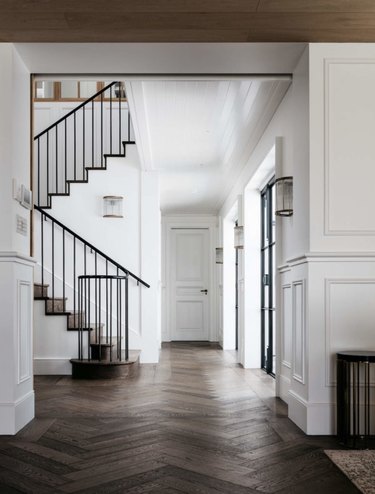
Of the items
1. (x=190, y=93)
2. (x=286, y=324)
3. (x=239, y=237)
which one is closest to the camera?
(x=286, y=324)

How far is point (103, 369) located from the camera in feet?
21.1

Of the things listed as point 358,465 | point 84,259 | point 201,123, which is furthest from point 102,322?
point 358,465

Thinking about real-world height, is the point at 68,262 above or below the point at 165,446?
above

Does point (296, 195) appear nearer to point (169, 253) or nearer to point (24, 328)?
point (24, 328)

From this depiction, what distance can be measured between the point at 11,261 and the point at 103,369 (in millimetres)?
2995

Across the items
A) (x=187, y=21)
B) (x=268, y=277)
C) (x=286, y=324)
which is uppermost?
(x=187, y=21)

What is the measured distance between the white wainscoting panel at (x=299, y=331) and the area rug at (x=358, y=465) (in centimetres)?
67

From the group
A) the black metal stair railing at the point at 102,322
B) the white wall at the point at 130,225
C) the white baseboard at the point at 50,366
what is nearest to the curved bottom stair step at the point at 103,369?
the black metal stair railing at the point at 102,322

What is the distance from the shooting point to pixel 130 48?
3.76 meters

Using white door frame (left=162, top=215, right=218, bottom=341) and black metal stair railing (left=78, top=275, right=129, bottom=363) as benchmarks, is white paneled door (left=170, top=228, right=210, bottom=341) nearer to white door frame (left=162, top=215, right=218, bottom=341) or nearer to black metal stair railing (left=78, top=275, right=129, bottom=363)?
white door frame (left=162, top=215, right=218, bottom=341)

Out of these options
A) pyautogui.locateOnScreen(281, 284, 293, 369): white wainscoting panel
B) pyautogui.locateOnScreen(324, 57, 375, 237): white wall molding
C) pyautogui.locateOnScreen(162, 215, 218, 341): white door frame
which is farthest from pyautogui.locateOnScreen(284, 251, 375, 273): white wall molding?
pyautogui.locateOnScreen(162, 215, 218, 341): white door frame

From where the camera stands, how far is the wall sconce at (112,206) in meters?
7.66

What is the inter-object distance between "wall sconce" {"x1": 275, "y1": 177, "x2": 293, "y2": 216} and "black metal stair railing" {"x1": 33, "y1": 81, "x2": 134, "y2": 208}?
13.2ft

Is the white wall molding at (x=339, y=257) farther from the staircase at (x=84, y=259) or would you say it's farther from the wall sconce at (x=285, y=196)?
the staircase at (x=84, y=259)
